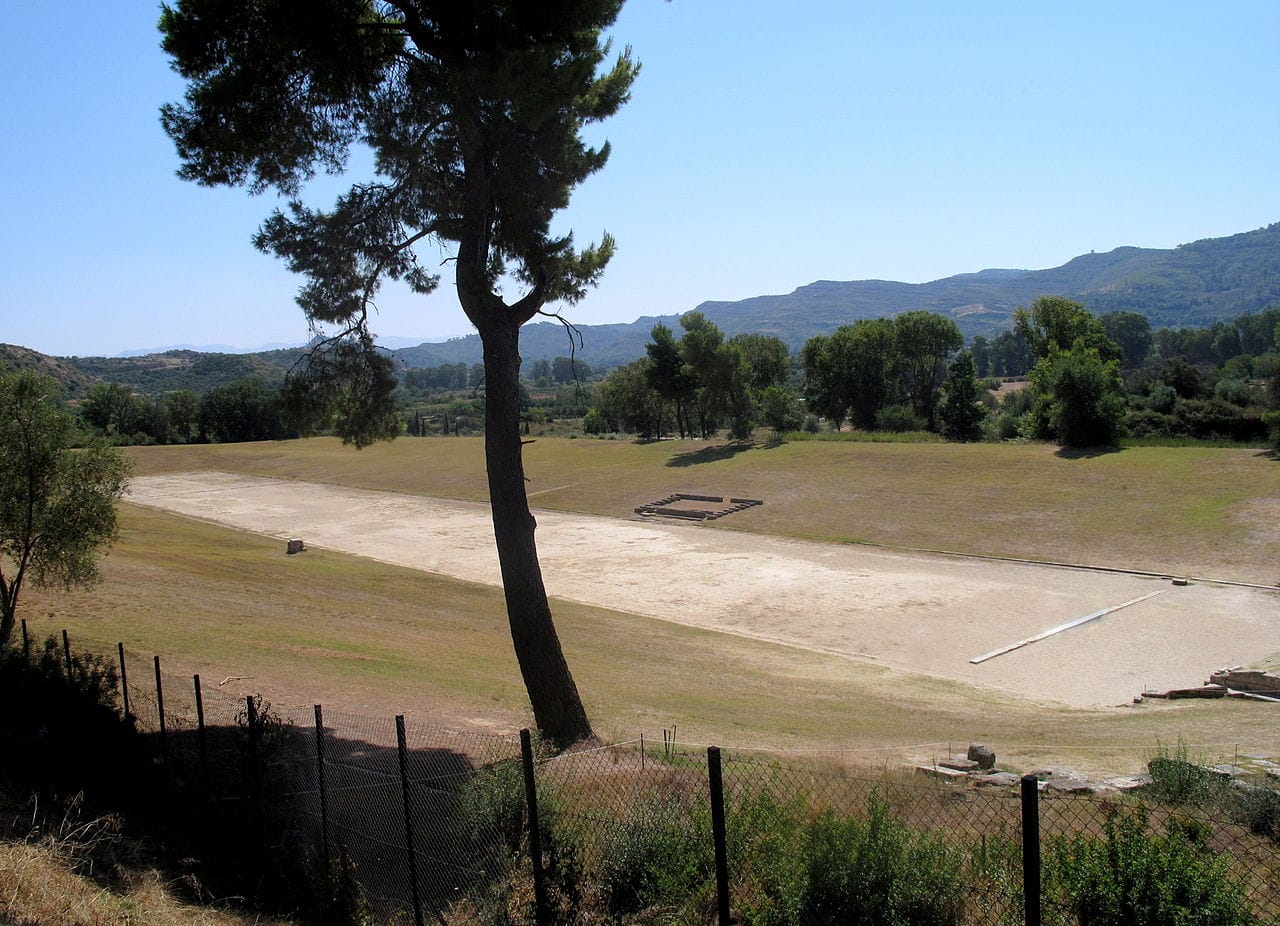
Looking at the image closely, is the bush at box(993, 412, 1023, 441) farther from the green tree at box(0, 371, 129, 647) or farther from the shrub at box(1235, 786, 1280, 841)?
the green tree at box(0, 371, 129, 647)

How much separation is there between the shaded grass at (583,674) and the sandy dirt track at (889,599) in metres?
2.26

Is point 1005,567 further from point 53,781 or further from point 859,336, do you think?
point 859,336

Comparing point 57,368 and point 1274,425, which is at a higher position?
point 57,368

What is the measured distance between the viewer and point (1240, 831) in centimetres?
607

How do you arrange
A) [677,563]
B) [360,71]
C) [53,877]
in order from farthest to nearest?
1. [677,563]
2. [360,71]
3. [53,877]

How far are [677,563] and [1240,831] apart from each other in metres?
28.7

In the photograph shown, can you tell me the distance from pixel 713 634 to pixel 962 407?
51.9 meters

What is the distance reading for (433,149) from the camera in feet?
35.9

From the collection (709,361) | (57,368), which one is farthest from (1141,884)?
(57,368)

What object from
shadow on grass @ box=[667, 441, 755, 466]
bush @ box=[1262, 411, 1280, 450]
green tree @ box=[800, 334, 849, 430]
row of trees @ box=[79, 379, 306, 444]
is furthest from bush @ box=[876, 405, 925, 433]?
row of trees @ box=[79, 379, 306, 444]

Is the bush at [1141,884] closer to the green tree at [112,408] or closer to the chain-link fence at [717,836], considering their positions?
the chain-link fence at [717,836]

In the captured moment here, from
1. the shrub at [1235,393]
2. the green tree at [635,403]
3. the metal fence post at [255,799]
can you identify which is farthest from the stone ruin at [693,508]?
the shrub at [1235,393]

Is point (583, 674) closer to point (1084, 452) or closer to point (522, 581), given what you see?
point (522, 581)

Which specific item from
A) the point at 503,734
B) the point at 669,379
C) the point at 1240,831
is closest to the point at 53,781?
the point at 503,734
